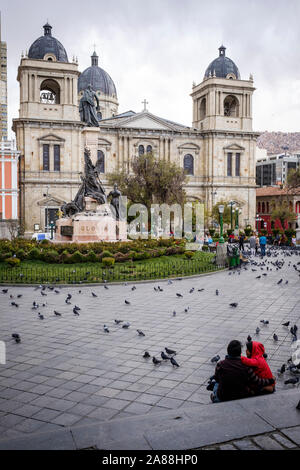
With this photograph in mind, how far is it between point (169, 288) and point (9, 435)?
972 centimetres

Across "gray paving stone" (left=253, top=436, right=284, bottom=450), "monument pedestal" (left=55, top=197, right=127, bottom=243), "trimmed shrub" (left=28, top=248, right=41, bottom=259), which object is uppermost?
"monument pedestal" (left=55, top=197, right=127, bottom=243)

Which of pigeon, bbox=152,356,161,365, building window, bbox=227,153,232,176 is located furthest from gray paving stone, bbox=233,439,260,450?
building window, bbox=227,153,232,176

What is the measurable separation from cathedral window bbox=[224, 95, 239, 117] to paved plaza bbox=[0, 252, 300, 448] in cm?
4234

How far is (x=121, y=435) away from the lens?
14.2 ft

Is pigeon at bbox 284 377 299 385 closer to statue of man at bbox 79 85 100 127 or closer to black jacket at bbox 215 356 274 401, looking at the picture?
black jacket at bbox 215 356 274 401

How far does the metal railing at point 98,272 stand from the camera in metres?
15.1

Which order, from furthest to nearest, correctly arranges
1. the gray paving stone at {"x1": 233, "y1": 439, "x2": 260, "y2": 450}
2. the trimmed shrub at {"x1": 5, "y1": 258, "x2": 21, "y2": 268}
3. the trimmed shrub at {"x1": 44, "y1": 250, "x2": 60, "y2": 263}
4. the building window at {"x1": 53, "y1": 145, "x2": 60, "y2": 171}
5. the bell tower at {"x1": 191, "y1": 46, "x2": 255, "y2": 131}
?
A: 1. the bell tower at {"x1": 191, "y1": 46, "x2": 255, "y2": 131}
2. the building window at {"x1": 53, "y1": 145, "x2": 60, "y2": 171}
3. the trimmed shrub at {"x1": 44, "y1": 250, "x2": 60, "y2": 263}
4. the trimmed shrub at {"x1": 5, "y1": 258, "x2": 21, "y2": 268}
5. the gray paving stone at {"x1": 233, "y1": 439, "x2": 260, "y2": 450}

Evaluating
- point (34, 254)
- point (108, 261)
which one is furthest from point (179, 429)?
point (34, 254)

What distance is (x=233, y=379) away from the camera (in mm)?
5121

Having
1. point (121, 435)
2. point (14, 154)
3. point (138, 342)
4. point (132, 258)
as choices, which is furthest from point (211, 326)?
point (14, 154)

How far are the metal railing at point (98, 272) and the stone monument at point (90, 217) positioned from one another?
3.90 meters

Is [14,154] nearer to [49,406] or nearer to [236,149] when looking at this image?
[236,149]

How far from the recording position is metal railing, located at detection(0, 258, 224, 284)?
15117 millimetres

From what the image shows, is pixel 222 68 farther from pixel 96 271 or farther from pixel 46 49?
pixel 96 271
